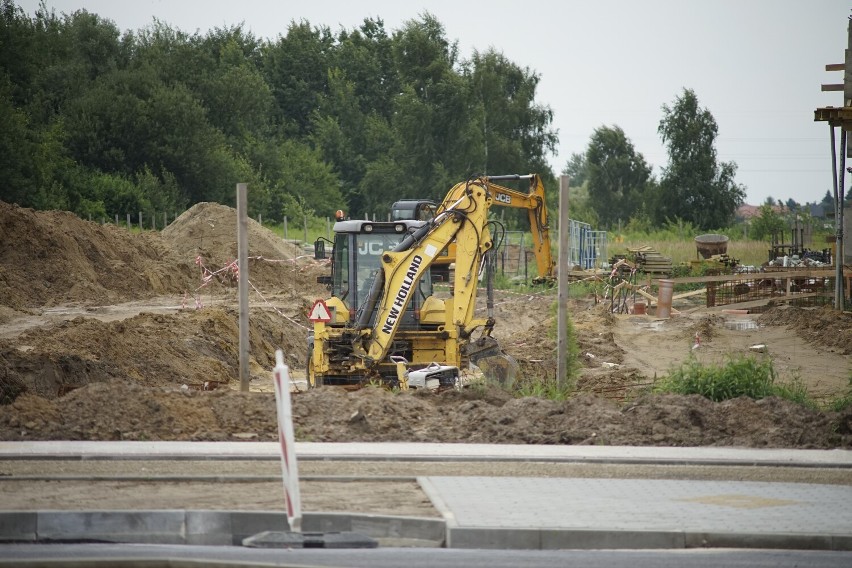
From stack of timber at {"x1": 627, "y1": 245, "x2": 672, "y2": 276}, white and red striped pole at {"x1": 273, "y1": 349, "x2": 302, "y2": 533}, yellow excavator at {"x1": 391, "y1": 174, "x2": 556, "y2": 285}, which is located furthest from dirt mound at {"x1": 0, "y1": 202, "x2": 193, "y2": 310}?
white and red striped pole at {"x1": 273, "y1": 349, "x2": 302, "y2": 533}

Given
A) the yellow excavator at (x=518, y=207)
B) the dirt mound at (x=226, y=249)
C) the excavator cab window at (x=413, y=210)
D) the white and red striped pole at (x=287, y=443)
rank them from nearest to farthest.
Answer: the white and red striped pole at (x=287, y=443), the yellow excavator at (x=518, y=207), the excavator cab window at (x=413, y=210), the dirt mound at (x=226, y=249)

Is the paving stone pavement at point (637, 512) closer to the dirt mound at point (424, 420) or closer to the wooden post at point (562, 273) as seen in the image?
the dirt mound at point (424, 420)

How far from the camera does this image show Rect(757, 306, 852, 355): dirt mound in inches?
1078

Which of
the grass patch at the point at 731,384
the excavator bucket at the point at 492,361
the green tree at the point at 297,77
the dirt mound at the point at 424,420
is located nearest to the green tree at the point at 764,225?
the green tree at the point at 297,77

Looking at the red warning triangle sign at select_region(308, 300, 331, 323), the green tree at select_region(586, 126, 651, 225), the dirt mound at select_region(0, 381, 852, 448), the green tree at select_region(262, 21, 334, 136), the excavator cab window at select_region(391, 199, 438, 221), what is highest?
the green tree at select_region(262, 21, 334, 136)

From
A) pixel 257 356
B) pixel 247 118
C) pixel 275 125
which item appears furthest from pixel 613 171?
pixel 257 356

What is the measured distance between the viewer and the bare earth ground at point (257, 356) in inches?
531

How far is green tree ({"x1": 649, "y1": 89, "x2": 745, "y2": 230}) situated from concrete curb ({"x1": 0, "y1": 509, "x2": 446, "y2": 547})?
69.5m

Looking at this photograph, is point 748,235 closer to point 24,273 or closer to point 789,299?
point 789,299

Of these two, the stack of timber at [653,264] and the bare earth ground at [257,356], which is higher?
the stack of timber at [653,264]

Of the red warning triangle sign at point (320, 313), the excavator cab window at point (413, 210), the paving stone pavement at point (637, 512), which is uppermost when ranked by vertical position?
the excavator cab window at point (413, 210)

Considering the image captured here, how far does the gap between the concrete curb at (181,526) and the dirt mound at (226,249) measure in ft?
103

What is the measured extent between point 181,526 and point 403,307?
945 cm

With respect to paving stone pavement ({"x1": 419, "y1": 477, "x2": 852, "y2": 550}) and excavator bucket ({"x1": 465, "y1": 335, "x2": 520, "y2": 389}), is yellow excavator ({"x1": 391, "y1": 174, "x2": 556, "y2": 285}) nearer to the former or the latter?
excavator bucket ({"x1": 465, "y1": 335, "x2": 520, "y2": 389})
